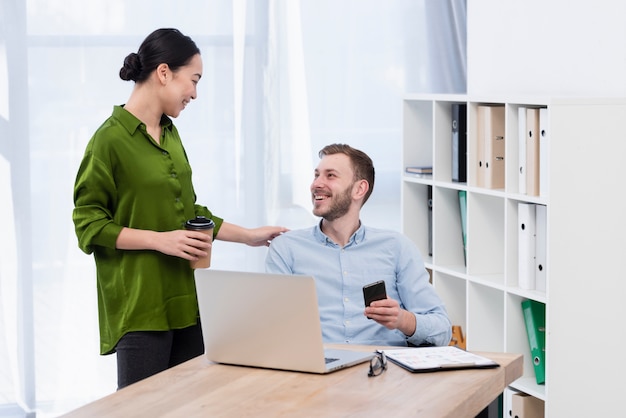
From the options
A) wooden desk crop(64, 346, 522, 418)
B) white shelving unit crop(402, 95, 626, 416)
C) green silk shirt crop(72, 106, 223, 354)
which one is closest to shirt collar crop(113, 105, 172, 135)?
green silk shirt crop(72, 106, 223, 354)

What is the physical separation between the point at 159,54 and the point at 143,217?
48cm

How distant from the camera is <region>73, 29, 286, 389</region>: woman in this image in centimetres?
268

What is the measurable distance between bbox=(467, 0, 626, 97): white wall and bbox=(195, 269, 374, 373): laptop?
68.4 inches

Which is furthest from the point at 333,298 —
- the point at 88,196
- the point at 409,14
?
the point at 409,14

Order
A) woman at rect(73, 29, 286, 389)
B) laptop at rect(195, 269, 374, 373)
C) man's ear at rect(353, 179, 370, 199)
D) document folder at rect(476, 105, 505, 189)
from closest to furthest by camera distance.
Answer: laptop at rect(195, 269, 374, 373), woman at rect(73, 29, 286, 389), man's ear at rect(353, 179, 370, 199), document folder at rect(476, 105, 505, 189)

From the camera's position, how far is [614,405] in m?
3.32

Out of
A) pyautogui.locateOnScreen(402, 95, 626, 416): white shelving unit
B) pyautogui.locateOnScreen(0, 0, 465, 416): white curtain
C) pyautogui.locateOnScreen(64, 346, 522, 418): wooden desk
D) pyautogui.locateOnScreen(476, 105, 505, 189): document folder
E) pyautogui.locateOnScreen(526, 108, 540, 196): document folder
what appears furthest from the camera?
pyautogui.locateOnScreen(0, 0, 465, 416): white curtain

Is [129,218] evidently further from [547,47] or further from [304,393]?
[547,47]

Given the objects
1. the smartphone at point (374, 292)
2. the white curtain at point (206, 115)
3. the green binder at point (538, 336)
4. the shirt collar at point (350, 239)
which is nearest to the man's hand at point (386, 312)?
the smartphone at point (374, 292)

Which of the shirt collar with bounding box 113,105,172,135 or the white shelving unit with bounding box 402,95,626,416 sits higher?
the shirt collar with bounding box 113,105,172,135

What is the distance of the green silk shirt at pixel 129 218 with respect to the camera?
269 centimetres

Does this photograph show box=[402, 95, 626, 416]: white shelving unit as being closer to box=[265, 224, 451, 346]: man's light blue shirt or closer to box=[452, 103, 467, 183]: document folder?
box=[452, 103, 467, 183]: document folder

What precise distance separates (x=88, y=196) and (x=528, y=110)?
1605 millimetres

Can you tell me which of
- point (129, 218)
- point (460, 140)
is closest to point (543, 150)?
point (460, 140)
